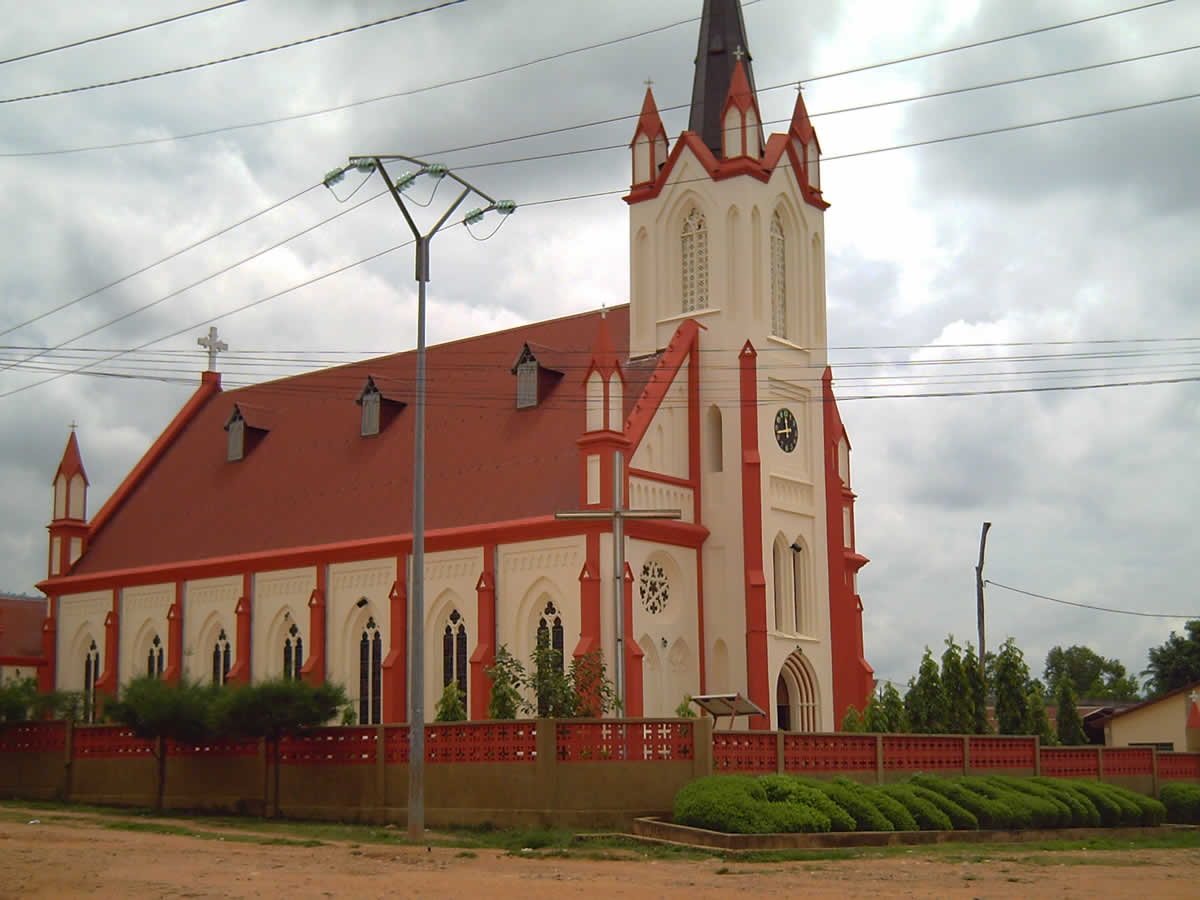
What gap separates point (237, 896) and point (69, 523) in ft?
137

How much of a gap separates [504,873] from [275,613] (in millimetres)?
28909

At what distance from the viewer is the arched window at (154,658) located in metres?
50.8

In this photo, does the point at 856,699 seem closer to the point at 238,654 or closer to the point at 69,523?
the point at 238,654

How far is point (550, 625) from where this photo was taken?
39281mm

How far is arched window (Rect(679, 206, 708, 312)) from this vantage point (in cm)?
4306

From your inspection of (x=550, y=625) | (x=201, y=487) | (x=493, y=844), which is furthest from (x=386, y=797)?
(x=201, y=487)

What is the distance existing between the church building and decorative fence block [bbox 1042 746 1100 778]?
797cm

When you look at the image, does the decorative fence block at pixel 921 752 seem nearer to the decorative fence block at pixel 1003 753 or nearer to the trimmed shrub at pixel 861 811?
the decorative fence block at pixel 1003 753

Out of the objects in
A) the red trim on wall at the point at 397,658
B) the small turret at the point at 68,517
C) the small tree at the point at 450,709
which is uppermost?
the small turret at the point at 68,517

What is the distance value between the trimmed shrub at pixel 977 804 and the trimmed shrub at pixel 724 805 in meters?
4.33

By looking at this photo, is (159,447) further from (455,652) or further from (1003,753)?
(1003,753)

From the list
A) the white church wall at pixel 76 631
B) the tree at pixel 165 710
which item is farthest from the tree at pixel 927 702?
the white church wall at pixel 76 631

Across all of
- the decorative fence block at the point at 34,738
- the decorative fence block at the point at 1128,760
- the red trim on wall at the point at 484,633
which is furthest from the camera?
the red trim on wall at the point at 484,633

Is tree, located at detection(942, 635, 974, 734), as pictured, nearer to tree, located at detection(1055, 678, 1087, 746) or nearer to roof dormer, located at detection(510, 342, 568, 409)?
tree, located at detection(1055, 678, 1087, 746)
